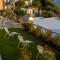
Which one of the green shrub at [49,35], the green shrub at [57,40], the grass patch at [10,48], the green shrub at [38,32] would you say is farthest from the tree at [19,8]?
the green shrub at [57,40]

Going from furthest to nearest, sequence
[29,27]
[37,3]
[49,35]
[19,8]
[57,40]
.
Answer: [37,3]
[19,8]
[29,27]
[49,35]
[57,40]

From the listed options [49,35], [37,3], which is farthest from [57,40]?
[37,3]

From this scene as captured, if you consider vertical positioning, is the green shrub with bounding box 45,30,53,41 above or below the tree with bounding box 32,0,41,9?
above

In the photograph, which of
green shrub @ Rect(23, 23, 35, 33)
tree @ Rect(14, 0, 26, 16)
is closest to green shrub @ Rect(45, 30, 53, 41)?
green shrub @ Rect(23, 23, 35, 33)

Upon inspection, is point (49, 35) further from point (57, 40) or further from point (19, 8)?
point (19, 8)

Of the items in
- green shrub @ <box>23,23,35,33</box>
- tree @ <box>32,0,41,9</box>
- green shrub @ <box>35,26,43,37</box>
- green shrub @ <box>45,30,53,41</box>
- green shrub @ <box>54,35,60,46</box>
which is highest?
green shrub @ <box>54,35,60,46</box>

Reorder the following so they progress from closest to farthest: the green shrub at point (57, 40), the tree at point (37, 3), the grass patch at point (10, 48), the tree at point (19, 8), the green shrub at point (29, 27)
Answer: the grass patch at point (10, 48) → the green shrub at point (57, 40) → the green shrub at point (29, 27) → the tree at point (19, 8) → the tree at point (37, 3)

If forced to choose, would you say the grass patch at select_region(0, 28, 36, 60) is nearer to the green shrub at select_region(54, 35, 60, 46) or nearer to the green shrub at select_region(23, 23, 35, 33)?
the green shrub at select_region(23, 23, 35, 33)

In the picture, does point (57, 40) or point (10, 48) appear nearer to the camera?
point (57, 40)

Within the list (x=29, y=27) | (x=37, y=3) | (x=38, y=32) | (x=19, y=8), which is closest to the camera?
(x=38, y=32)

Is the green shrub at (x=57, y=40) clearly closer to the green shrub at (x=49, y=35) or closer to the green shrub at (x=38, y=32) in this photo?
the green shrub at (x=49, y=35)

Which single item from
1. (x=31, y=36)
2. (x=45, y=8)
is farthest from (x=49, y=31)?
(x=45, y=8)

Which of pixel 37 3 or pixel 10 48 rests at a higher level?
pixel 10 48

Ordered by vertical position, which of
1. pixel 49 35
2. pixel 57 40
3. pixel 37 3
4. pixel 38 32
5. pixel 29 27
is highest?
pixel 57 40
